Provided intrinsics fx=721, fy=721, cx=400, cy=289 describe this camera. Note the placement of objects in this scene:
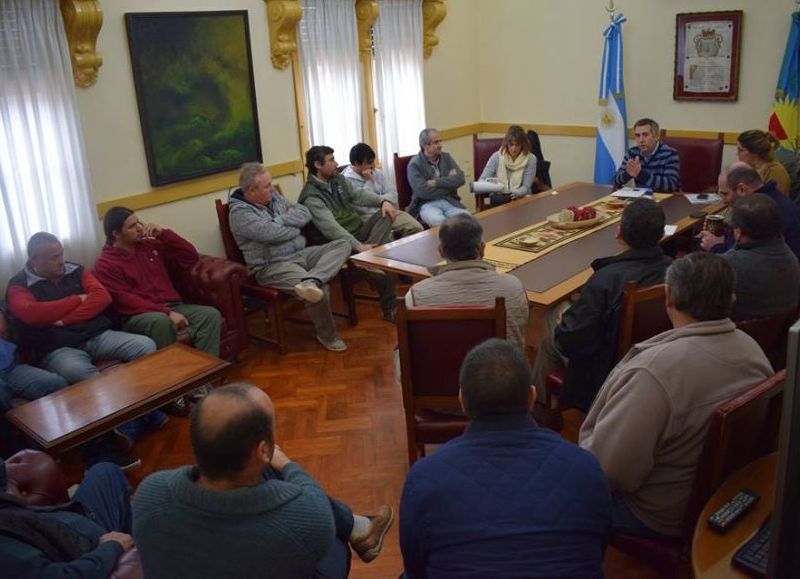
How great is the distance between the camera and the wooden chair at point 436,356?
2.45m

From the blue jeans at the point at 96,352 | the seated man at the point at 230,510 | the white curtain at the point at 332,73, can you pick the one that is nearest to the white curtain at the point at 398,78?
the white curtain at the point at 332,73

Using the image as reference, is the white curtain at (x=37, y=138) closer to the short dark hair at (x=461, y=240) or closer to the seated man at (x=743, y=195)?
the short dark hair at (x=461, y=240)

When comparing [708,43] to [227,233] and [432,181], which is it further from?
[227,233]

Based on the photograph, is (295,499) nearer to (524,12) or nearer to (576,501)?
(576,501)

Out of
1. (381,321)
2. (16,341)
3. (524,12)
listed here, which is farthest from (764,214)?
(524,12)

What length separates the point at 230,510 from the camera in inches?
58.5

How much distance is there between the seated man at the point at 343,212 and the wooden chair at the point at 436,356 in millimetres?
2166

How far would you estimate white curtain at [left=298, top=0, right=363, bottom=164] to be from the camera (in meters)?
5.29

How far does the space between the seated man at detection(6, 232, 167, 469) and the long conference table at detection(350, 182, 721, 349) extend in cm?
133

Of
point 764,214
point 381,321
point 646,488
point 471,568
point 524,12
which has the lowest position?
point 381,321

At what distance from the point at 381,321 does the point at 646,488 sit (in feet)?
10.1

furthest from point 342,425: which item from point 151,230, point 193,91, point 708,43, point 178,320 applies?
point 708,43

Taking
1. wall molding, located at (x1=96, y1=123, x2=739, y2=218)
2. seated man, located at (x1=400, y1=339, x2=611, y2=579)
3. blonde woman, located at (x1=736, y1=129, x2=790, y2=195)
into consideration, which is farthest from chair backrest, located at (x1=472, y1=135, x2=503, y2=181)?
seated man, located at (x1=400, y1=339, x2=611, y2=579)

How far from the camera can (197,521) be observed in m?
1.49
